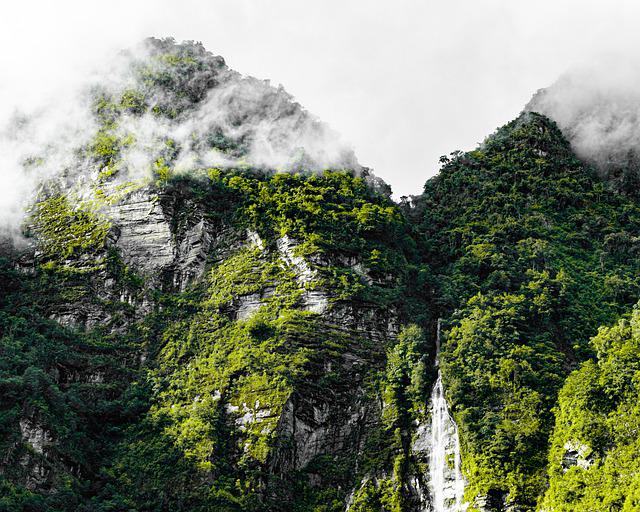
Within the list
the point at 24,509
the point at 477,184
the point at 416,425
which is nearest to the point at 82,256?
the point at 24,509

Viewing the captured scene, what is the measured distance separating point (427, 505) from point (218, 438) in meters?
11.0

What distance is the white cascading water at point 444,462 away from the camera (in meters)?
43.4

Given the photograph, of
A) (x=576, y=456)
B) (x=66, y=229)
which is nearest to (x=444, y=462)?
(x=576, y=456)

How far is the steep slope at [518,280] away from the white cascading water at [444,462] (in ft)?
3.18

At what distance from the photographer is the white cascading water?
142ft

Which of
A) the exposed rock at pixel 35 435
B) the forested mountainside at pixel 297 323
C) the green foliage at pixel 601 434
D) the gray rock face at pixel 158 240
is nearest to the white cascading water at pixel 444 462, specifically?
the forested mountainside at pixel 297 323

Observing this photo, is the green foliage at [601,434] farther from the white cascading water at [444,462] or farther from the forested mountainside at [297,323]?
the white cascading water at [444,462]

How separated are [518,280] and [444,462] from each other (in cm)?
1466

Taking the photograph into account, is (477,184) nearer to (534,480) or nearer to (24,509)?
(534,480)

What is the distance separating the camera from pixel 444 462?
44719 mm

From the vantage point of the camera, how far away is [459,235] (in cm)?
6106

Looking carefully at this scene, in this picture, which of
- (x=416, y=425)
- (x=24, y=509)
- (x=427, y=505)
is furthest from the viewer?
(x=416, y=425)

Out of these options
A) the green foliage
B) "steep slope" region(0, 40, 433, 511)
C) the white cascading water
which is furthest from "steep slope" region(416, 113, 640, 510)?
"steep slope" region(0, 40, 433, 511)

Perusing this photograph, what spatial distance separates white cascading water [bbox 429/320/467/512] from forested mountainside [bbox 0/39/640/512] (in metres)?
0.11
